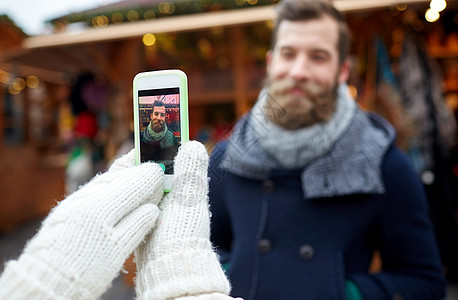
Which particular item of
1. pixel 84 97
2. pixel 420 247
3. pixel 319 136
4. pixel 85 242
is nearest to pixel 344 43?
pixel 319 136

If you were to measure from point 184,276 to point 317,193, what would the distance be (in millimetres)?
633

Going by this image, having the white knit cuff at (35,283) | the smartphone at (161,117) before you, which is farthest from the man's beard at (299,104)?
the white knit cuff at (35,283)

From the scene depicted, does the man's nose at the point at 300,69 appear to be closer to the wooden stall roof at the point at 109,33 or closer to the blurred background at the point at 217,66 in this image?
the blurred background at the point at 217,66

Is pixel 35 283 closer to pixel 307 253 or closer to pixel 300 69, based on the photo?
pixel 307 253

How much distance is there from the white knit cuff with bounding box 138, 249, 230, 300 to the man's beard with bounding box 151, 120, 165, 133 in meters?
0.22

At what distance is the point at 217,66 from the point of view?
166 inches

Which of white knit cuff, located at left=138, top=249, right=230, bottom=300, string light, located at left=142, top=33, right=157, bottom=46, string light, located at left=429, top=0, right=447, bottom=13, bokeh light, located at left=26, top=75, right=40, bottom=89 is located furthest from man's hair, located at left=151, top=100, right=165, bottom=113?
bokeh light, located at left=26, top=75, right=40, bottom=89

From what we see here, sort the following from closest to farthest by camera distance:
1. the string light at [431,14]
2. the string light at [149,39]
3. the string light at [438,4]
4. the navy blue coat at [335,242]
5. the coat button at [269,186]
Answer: the navy blue coat at [335,242]
the coat button at [269,186]
the string light at [438,4]
the string light at [431,14]
the string light at [149,39]

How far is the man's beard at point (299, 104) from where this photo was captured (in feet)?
3.95

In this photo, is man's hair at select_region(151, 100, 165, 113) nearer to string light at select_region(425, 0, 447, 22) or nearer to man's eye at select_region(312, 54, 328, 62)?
man's eye at select_region(312, 54, 328, 62)

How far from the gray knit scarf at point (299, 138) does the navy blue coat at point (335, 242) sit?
0.18 ft

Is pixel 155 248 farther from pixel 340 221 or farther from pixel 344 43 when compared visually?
pixel 344 43

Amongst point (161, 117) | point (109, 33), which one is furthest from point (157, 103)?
point (109, 33)

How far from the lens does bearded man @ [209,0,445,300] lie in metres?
1.15
